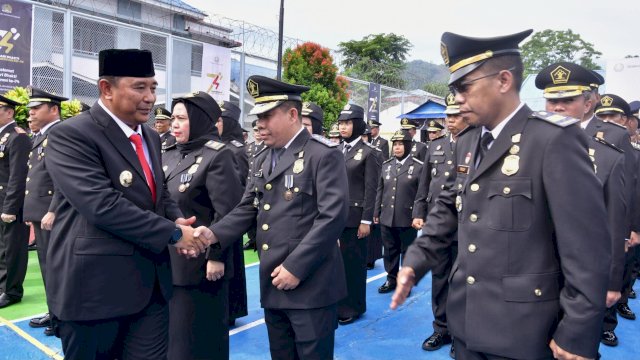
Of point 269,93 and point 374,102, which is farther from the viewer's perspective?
point 374,102

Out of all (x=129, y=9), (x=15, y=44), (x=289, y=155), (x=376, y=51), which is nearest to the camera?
(x=289, y=155)

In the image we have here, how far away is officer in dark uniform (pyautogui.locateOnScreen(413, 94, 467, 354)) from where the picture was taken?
459 centimetres

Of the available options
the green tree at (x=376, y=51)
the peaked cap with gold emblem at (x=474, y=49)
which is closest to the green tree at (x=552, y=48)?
the green tree at (x=376, y=51)

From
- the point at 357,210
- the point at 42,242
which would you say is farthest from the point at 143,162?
the point at 357,210

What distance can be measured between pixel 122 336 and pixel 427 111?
1798 centimetres

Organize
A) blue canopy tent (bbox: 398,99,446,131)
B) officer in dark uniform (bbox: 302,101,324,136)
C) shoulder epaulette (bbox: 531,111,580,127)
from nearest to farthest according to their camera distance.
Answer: shoulder epaulette (bbox: 531,111,580,127), officer in dark uniform (bbox: 302,101,324,136), blue canopy tent (bbox: 398,99,446,131)

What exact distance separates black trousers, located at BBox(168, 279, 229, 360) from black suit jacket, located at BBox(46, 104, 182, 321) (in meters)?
1.06

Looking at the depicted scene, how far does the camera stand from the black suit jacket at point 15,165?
5387 millimetres

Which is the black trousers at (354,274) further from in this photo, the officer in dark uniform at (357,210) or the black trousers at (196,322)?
the black trousers at (196,322)

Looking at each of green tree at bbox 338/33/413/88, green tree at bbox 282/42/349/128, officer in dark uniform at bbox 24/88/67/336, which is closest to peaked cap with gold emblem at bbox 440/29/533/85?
officer in dark uniform at bbox 24/88/67/336

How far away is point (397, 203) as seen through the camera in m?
6.56

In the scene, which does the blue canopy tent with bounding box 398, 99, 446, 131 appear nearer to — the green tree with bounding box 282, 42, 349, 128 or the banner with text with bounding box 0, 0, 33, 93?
the green tree with bounding box 282, 42, 349, 128

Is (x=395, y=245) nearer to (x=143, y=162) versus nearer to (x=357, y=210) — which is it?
(x=357, y=210)

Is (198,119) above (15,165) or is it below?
above
